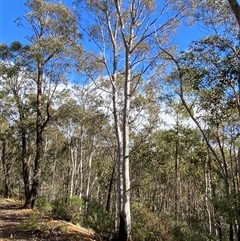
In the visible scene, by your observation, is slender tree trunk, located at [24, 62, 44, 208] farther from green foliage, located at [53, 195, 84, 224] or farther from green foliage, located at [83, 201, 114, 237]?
green foliage, located at [83, 201, 114, 237]

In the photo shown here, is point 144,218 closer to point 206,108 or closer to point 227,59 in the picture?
point 206,108

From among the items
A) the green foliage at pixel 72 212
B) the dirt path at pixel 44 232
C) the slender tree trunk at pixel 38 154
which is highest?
the slender tree trunk at pixel 38 154

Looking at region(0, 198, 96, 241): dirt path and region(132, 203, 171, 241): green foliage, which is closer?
region(0, 198, 96, 241): dirt path

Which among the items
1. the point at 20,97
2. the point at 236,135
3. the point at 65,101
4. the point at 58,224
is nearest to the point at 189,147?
the point at 236,135

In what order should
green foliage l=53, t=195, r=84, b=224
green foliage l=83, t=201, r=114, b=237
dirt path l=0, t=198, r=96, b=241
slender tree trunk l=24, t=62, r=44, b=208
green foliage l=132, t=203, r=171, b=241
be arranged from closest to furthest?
dirt path l=0, t=198, r=96, b=241 → green foliage l=132, t=203, r=171, b=241 → green foliage l=83, t=201, r=114, b=237 → green foliage l=53, t=195, r=84, b=224 → slender tree trunk l=24, t=62, r=44, b=208

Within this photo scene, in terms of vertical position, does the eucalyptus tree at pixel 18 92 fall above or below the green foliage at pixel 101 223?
above

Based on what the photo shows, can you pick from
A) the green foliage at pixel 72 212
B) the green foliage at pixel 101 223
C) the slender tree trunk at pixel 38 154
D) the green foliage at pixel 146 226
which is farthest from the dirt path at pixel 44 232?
the slender tree trunk at pixel 38 154

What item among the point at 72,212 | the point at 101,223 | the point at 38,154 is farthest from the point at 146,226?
the point at 38,154

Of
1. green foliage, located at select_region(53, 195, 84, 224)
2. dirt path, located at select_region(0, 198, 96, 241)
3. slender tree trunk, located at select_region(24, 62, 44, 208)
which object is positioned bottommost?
dirt path, located at select_region(0, 198, 96, 241)

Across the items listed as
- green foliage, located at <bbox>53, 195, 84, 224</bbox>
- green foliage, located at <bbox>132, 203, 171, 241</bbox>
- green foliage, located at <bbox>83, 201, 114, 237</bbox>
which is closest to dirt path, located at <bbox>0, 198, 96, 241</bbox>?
green foliage, located at <bbox>83, 201, 114, 237</bbox>

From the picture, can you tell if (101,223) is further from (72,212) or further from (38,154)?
(38,154)

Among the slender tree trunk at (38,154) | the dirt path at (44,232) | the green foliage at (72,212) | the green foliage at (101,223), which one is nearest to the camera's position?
the dirt path at (44,232)

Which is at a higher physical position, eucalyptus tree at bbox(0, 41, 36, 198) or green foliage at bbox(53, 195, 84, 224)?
eucalyptus tree at bbox(0, 41, 36, 198)

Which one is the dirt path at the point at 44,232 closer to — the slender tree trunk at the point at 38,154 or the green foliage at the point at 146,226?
the green foliage at the point at 146,226
